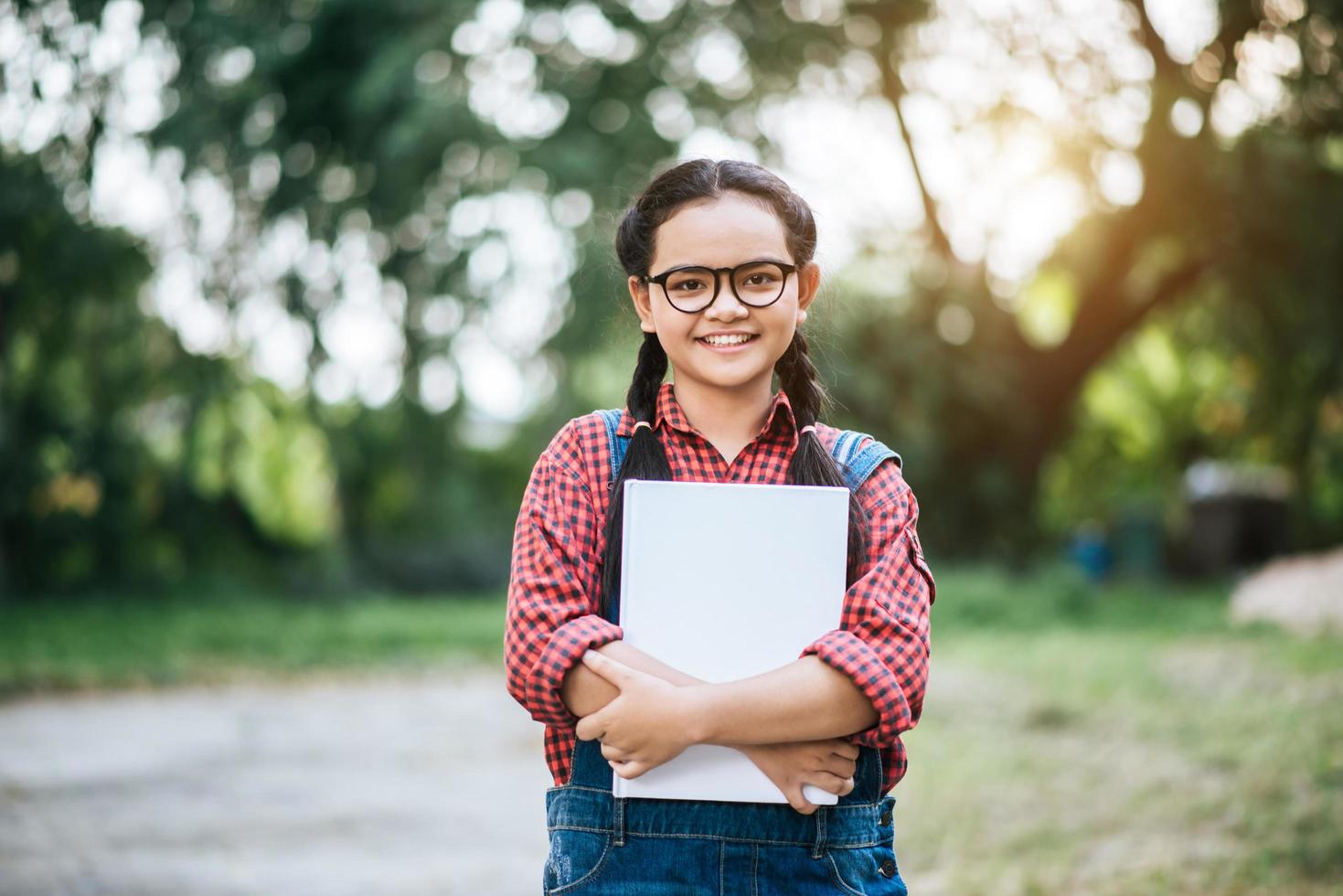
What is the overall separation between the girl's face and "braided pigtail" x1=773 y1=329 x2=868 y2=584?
0.33 ft

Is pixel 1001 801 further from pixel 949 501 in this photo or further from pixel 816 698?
pixel 949 501

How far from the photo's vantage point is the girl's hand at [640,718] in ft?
5.00

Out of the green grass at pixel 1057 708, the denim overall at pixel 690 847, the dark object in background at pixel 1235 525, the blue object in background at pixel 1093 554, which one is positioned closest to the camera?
the denim overall at pixel 690 847

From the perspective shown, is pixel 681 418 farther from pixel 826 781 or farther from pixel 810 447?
pixel 826 781

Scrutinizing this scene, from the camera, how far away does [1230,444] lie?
2141 centimetres

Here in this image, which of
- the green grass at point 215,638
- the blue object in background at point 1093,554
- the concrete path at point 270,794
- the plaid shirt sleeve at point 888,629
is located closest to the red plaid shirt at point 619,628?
the plaid shirt sleeve at point 888,629

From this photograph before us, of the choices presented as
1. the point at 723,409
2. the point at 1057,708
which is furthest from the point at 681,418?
the point at 1057,708

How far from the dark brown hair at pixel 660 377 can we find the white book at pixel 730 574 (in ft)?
0.26

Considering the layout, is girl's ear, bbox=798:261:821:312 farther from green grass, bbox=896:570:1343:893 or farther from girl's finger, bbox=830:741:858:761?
green grass, bbox=896:570:1343:893

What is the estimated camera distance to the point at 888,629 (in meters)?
1.59

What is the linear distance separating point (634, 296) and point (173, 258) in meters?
9.56

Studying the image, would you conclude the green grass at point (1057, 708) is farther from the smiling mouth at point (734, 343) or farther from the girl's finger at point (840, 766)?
the smiling mouth at point (734, 343)

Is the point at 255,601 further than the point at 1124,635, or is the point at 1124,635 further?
the point at 255,601

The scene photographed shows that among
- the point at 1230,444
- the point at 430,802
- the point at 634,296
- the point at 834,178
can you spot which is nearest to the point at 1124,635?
the point at 834,178
